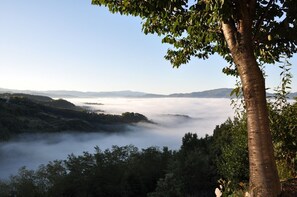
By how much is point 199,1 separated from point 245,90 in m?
2.23

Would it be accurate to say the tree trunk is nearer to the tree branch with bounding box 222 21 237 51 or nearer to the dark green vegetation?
the tree branch with bounding box 222 21 237 51

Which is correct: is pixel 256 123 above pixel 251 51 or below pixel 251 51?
below

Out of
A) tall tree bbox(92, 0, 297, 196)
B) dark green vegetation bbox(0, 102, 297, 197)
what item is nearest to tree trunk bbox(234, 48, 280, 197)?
tall tree bbox(92, 0, 297, 196)

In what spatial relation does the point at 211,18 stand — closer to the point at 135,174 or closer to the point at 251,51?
the point at 251,51

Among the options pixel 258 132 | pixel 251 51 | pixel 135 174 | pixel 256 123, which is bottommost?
pixel 135 174

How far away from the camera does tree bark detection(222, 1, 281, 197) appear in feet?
27.9

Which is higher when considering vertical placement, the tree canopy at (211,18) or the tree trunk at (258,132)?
the tree canopy at (211,18)

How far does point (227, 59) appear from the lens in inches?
548

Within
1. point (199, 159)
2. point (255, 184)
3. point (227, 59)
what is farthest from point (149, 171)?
point (255, 184)

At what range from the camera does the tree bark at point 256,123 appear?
27.9 ft

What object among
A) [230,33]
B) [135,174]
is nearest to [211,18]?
[230,33]

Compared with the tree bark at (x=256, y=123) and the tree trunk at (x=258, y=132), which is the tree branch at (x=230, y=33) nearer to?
the tree bark at (x=256, y=123)

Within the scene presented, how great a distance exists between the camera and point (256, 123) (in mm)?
8508

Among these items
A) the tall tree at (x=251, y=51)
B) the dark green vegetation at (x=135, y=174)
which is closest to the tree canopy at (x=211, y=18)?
the tall tree at (x=251, y=51)
